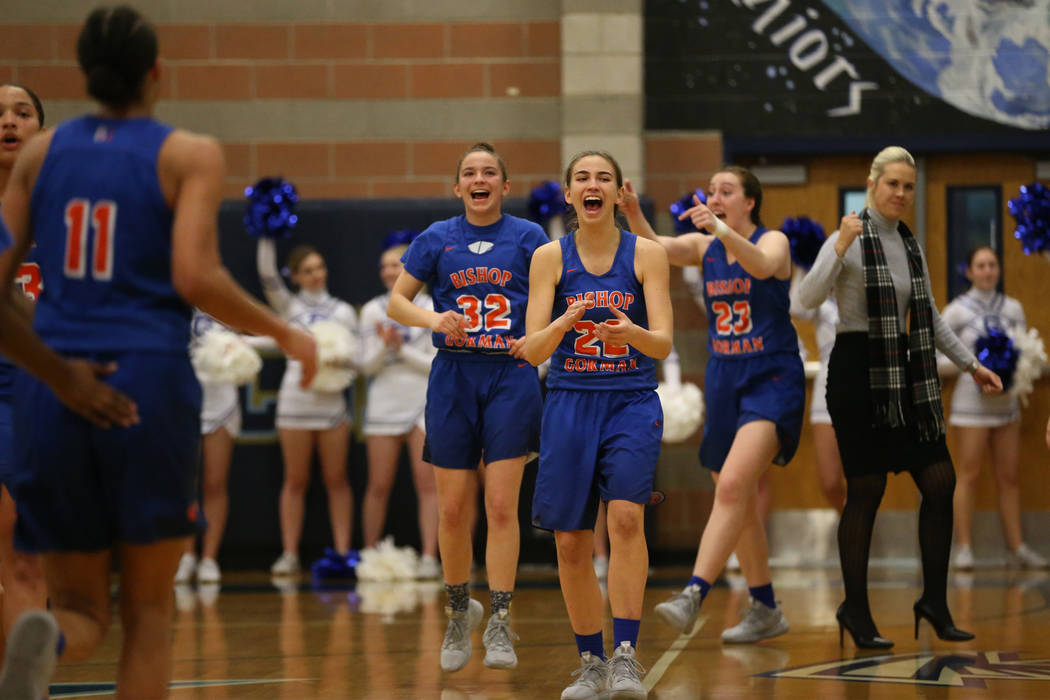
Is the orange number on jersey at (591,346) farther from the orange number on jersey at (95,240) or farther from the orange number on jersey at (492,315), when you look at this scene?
the orange number on jersey at (95,240)

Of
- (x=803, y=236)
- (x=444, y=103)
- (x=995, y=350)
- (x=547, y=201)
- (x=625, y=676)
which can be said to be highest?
(x=444, y=103)

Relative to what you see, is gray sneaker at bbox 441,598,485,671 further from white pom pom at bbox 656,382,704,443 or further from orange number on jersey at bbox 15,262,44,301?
white pom pom at bbox 656,382,704,443

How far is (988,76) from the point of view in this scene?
9711 millimetres

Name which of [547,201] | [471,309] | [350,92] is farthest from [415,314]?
[350,92]

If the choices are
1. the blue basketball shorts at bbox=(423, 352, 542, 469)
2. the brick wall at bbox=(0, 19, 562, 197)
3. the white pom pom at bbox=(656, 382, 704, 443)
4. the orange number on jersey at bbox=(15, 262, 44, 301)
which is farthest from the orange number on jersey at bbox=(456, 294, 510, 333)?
the brick wall at bbox=(0, 19, 562, 197)

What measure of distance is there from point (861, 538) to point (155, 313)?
3660 mm

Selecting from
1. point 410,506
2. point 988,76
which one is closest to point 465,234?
point 410,506

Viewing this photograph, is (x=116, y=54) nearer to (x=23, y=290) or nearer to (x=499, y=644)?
(x=23, y=290)

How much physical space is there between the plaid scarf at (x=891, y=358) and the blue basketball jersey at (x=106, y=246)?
11.3 ft

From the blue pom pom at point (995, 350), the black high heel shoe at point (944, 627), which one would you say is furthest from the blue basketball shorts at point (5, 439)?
the blue pom pom at point (995, 350)

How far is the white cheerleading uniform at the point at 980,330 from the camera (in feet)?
30.1

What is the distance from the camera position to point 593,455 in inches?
179

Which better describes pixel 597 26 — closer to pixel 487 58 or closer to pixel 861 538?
pixel 487 58

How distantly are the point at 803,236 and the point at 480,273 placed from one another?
2.88 metres
